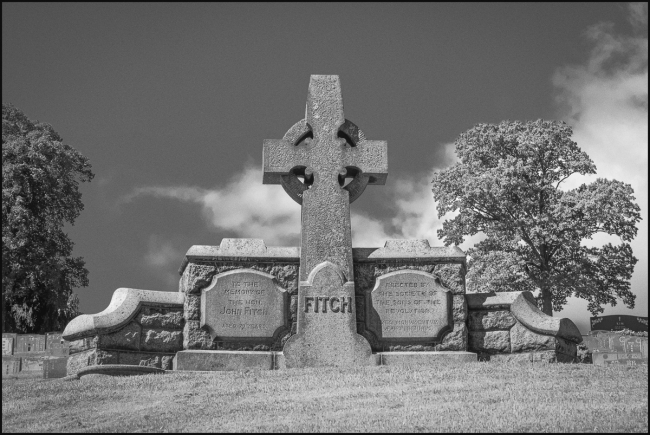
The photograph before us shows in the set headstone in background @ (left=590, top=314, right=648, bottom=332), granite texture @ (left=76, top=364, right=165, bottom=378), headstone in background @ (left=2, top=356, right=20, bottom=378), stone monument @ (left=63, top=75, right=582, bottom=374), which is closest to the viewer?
granite texture @ (left=76, top=364, right=165, bottom=378)

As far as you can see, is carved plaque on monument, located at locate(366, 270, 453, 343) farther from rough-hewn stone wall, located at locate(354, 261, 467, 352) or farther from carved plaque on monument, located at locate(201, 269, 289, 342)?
carved plaque on monument, located at locate(201, 269, 289, 342)

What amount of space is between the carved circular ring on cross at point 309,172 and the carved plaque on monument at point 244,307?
5.14 feet

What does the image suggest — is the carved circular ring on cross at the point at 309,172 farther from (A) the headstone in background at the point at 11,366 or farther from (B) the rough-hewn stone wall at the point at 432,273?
(A) the headstone in background at the point at 11,366

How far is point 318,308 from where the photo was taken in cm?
1255

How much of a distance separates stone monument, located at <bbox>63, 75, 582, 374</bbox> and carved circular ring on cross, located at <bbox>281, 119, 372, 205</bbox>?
0.03 meters

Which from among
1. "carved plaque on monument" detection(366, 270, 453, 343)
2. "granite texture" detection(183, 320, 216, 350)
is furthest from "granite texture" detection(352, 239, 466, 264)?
"granite texture" detection(183, 320, 216, 350)

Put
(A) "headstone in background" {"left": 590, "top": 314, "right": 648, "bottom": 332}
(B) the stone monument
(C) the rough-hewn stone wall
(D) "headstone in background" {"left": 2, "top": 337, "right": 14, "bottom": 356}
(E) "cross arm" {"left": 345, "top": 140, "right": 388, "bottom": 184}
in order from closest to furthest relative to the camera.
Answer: (B) the stone monument → (C) the rough-hewn stone wall → (E) "cross arm" {"left": 345, "top": 140, "right": 388, "bottom": 184} → (D) "headstone in background" {"left": 2, "top": 337, "right": 14, "bottom": 356} → (A) "headstone in background" {"left": 590, "top": 314, "right": 648, "bottom": 332}

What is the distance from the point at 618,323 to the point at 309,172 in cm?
1480

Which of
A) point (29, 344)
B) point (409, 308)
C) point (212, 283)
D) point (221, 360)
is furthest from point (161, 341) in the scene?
point (29, 344)

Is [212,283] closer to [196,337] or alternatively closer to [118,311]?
[196,337]

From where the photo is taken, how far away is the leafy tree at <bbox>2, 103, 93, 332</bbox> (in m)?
25.9

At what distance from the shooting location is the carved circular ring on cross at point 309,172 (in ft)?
43.9

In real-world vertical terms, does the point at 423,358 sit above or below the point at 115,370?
above

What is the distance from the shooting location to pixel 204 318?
495 inches
